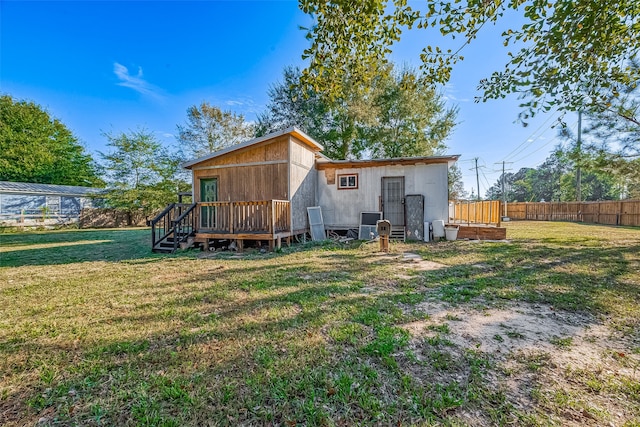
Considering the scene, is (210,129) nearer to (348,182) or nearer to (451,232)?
(348,182)

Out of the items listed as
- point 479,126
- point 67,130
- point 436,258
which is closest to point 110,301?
point 436,258

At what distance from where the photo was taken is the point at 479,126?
18.8 metres

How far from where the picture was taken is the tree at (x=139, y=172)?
65.3 feet

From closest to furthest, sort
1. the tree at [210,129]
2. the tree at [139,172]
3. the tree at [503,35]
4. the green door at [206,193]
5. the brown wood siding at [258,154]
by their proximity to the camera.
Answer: the tree at [503,35], the brown wood siding at [258,154], the green door at [206,193], the tree at [139,172], the tree at [210,129]

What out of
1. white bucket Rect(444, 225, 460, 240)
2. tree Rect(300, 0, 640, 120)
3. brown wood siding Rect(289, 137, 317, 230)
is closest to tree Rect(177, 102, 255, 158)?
brown wood siding Rect(289, 137, 317, 230)

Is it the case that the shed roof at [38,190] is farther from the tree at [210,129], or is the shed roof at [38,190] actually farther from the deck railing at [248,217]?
the deck railing at [248,217]

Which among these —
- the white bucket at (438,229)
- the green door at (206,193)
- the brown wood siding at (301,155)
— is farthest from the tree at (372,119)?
the green door at (206,193)

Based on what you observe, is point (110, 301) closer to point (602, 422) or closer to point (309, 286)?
point (309, 286)

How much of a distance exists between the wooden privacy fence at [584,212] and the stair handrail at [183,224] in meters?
24.7

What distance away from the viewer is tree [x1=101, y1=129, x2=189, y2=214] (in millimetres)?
19917

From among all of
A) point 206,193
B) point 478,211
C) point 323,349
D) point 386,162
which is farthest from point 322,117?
point 323,349

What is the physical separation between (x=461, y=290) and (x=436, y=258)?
2.52 meters

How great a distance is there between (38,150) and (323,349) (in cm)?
3591

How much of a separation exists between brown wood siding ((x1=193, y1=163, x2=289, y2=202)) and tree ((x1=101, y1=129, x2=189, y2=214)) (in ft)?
45.6
